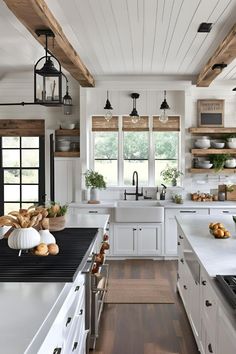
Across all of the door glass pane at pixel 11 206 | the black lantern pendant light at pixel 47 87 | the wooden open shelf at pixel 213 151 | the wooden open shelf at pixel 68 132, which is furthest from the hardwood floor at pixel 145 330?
the door glass pane at pixel 11 206

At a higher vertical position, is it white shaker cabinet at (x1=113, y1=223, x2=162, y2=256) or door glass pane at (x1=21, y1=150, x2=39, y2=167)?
door glass pane at (x1=21, y1=150, x2=39, y2=167)

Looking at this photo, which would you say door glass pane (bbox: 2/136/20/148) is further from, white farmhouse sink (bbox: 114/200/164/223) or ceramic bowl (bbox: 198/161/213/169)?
ceramic bowl (bbox: 198/161/213/169)

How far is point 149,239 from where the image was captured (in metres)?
6.63

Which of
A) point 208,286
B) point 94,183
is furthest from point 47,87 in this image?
point 94,183

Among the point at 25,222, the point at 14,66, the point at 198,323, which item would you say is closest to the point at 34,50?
the point at 14,66

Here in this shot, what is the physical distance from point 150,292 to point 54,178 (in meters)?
2.72

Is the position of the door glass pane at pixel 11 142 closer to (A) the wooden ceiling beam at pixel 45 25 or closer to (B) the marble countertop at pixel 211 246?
(A) the wooden ceiling beam at pixel 45 25

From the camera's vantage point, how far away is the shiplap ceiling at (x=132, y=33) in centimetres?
339

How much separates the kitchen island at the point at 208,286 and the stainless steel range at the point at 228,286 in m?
0.02

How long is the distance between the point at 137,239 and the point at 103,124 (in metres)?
2.03

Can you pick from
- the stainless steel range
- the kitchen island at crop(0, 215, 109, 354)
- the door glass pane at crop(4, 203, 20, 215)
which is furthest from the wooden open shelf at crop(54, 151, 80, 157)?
the stainless steel range

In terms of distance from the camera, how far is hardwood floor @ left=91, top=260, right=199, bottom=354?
3620mm

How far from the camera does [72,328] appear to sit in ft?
8.21

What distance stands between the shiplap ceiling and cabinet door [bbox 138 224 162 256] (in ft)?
7.86
